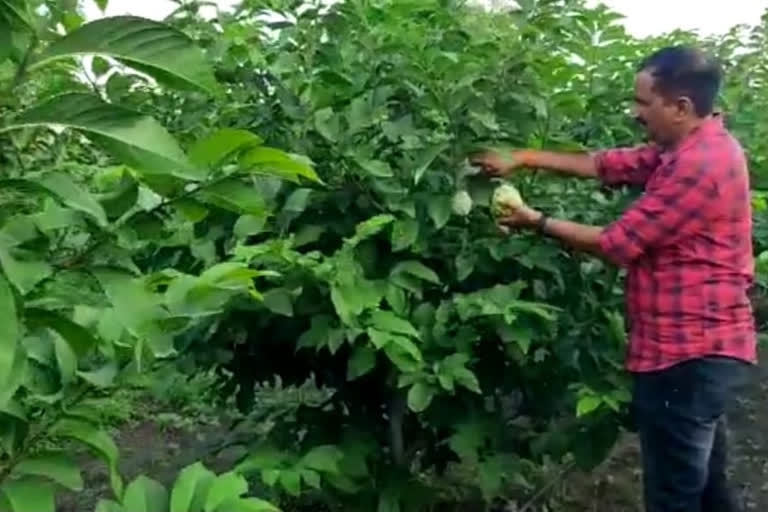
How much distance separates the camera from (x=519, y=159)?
334 cm

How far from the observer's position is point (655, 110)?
344 centimetres

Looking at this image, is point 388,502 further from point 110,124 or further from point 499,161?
point 110,124

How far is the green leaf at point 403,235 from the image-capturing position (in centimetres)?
331

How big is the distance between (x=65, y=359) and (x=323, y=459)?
1783 mm

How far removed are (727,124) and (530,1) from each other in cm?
95

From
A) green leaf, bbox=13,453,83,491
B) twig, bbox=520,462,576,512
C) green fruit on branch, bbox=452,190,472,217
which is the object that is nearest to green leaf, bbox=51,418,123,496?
green leaf, bbox=13,453,83,491

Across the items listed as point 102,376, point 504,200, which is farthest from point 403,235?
point 102,376

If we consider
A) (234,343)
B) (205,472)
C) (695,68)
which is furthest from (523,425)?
(205,472)

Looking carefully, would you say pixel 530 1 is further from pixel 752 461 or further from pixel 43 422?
pixel 752 461

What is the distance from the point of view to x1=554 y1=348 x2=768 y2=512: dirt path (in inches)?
177

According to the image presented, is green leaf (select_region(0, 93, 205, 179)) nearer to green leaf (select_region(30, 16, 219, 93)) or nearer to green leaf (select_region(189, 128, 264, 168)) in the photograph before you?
green leaf (select_region(30, 16, 219, 93))

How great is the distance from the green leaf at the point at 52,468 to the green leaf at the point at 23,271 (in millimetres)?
282

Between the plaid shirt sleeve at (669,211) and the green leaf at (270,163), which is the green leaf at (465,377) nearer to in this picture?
the plaid shirt sleeve at (669,211)

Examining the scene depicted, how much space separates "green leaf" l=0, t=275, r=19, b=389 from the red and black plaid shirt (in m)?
2.23
